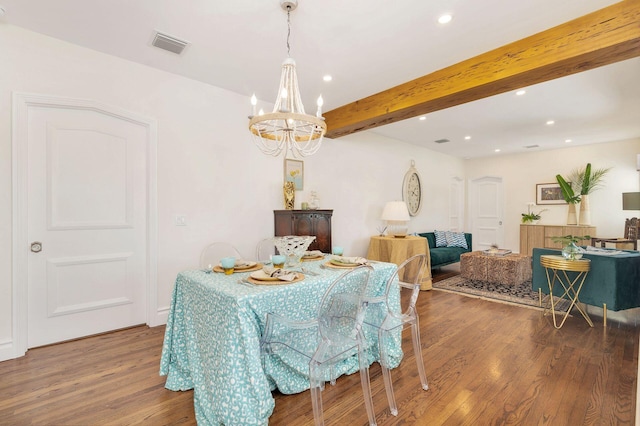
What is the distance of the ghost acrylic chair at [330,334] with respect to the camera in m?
1.66

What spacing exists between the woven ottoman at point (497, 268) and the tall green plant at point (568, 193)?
2618 millimetres

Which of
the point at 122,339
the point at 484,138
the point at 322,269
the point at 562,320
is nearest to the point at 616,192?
the point at 484,138

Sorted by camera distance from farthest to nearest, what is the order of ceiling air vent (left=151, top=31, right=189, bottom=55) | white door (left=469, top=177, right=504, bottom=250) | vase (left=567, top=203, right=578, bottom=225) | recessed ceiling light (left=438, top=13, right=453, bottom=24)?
white door (left=469, top=177, right=504, bottom=250)
vase (left=567, top=203, right=578, bottom=225)
ceiling air vent (left=151, top=31, right=189, bottom=55)
recessed ceiling light (left=438, top=13, right=453, bottom=24)

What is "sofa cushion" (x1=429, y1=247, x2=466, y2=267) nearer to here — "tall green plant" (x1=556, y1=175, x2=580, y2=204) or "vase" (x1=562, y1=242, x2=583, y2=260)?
"vase" (x1=562, y1=242, x2=583, y2=260)

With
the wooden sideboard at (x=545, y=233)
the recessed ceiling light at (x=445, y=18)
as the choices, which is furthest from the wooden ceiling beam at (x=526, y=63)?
Result: the wooden sideboard at (x=545, y=233)

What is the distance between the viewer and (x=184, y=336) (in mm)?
2107

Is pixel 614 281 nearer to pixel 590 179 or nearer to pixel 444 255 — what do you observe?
pixel 444 255

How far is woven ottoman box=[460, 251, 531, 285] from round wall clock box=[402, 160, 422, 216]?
1.72 metres

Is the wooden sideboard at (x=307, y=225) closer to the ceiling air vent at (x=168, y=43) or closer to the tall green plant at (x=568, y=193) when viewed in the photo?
the ceiling air vent at (x=168, y=43)

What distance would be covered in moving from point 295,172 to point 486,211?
6.05 meters

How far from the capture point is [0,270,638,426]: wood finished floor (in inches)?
71.0

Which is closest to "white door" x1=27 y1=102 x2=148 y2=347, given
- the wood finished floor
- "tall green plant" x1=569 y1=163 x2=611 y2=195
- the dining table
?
the wood finished floor

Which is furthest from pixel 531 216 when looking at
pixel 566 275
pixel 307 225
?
pixel 307 225

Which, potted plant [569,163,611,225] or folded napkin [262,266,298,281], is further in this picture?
potted plant [569,163,611,225]
